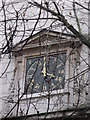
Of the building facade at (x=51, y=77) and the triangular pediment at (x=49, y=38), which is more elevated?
the triangular pediment at (x=49, y=38)

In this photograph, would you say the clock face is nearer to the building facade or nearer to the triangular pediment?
the building facade

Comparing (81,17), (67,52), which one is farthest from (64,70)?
(81,17)

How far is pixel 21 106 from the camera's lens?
13180mm

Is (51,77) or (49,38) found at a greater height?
(49,38)

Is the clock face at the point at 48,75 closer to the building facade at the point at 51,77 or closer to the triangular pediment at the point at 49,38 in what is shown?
the building facade at the point at 51,77

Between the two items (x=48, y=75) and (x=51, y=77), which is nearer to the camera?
(x=51, y=77)

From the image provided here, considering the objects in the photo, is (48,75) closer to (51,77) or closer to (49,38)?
(51,77)

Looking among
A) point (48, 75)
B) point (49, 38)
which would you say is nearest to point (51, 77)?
point (48, 75)

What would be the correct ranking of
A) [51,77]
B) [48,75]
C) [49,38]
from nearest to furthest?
[51,77], [48,75], [49,38]

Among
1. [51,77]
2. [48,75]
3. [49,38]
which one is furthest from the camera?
[49,38]

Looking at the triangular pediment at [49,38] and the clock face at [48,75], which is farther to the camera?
the clock face at [48,75]

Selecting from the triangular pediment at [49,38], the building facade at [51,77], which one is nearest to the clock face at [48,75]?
the building facade at [51,77]

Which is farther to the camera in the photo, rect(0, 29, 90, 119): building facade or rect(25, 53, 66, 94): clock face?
rect(25, 53, 66, 94): clock face

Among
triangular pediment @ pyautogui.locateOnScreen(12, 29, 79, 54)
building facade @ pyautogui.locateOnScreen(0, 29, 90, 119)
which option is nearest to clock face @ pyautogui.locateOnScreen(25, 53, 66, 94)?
building facade @ pyautogui.locateOnScreen(0, 29, 90, 119)
